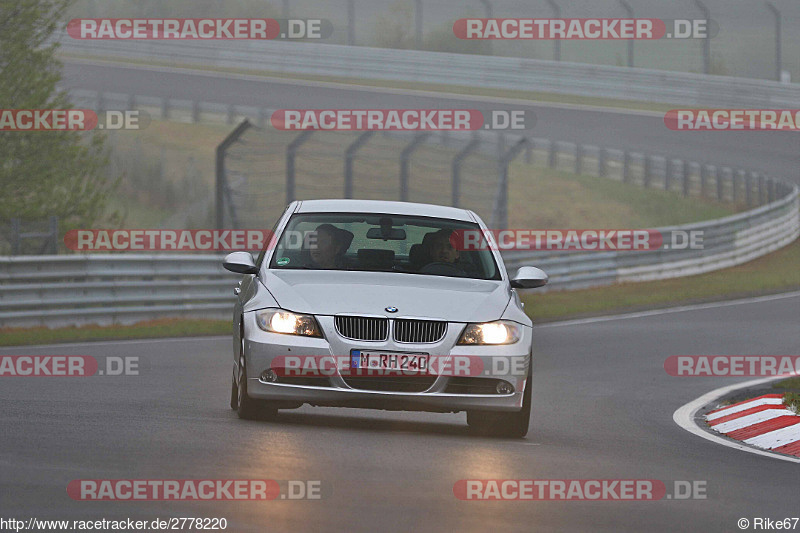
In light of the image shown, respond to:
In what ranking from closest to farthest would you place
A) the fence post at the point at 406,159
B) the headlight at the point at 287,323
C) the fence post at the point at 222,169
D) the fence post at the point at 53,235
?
the headlight at the point at 287,323 < the fence post at the point at 53,235 < the fence post at the point at 222,169 < the fence post at the point at 406,159

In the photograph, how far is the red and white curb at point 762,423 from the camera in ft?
35.0

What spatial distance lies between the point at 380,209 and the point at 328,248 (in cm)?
61

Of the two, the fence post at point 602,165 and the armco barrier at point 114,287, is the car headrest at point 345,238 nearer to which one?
the armco barrier at point 114,287

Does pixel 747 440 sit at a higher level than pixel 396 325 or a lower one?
lower

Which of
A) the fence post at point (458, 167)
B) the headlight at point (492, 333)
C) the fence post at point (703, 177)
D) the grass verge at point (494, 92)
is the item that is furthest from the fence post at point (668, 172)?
the headlight at point (492, 333)

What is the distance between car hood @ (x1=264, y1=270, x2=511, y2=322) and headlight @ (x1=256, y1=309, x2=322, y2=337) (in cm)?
5

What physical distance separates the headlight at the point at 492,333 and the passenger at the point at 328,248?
122cm

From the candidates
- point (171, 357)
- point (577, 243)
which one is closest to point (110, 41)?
point (577, 243)

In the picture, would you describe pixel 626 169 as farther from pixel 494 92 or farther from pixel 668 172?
pixel 494 92

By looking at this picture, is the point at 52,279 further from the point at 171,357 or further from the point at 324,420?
the point at 324,420

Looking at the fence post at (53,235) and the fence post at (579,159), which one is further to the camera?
the fence post at (579,159)

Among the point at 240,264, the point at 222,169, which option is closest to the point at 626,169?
the point at 222,169

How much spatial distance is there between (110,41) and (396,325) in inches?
1615

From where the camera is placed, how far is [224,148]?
2189cm
